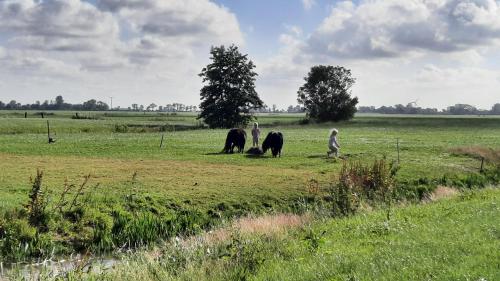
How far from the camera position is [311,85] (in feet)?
376

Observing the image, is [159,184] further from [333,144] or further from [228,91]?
[228,91]

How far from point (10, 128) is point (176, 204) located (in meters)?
51.9

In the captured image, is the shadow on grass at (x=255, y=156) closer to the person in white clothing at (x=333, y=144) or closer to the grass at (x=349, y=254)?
the person in white clothing at (x=333, y=144)

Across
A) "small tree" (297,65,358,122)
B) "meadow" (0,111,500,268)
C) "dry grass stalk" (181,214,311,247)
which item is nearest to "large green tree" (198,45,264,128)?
"small tree" (297,65,358,122)

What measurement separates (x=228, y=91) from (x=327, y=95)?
2996 cm

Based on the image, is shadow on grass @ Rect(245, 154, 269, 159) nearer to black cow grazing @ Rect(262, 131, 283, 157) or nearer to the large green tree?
black cow grazing @ Rect(262, 131, 283, 157)

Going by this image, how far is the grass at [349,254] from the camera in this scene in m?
9.08

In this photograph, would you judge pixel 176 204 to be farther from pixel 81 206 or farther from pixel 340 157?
pixel 340 157

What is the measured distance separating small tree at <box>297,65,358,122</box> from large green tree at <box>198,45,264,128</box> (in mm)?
22992

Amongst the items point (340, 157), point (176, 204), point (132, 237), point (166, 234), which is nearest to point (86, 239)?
point (132, 237)

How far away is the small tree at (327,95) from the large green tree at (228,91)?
75.4 feet

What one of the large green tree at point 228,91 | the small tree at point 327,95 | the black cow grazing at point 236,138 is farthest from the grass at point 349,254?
the small tree at point 327,95

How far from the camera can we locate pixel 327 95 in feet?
373

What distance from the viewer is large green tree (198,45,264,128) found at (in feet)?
297
